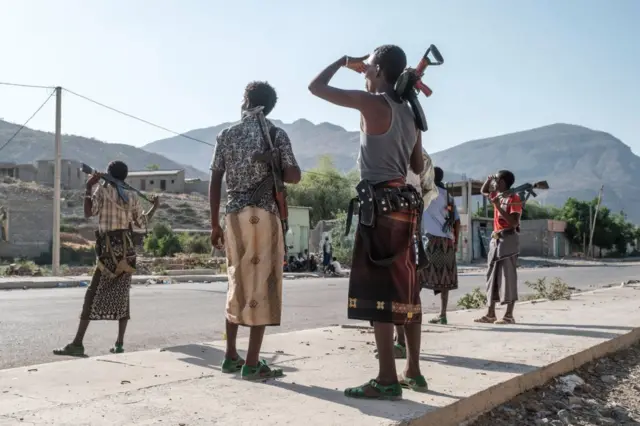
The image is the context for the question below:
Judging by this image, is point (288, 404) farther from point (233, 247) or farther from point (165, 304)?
point (165, 304)

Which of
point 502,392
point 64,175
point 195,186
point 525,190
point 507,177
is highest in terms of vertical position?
point 64,175

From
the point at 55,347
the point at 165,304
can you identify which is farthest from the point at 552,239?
the point at 55,347

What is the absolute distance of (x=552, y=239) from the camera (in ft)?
216

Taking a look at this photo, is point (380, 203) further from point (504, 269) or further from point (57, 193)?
point (57, 193)

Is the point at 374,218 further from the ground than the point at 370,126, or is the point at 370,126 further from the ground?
the point at 370,126

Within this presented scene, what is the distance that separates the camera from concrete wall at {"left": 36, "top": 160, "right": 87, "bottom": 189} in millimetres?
79562

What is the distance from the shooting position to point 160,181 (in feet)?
286

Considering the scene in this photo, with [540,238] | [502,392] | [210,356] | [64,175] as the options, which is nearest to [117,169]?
[210,356]

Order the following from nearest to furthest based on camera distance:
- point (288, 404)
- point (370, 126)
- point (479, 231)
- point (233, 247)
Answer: point (288, 404) → point (370, 126) → point (233, 247) → point (479, 231)

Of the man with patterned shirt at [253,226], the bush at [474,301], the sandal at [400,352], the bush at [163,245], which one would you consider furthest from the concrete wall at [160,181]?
the man with patterned shirt at [253,226]

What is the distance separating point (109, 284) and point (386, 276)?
315 cm

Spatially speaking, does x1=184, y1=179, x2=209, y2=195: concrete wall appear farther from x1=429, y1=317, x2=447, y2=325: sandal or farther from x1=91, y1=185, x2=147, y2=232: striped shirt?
x1=91, y1=185, x2=147, y2=232: striped shirt

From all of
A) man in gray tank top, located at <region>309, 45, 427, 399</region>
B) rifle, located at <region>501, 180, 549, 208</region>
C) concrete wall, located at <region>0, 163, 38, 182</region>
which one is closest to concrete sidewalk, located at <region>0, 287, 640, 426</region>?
man in gray tank top, located at <region>309, 45, 427, 399</region>

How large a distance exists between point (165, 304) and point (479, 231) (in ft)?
144
